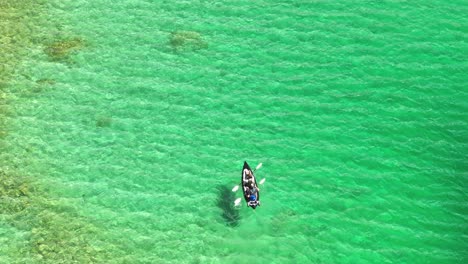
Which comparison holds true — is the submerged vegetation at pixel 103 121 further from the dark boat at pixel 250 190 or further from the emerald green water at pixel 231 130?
the dark boat at pixel 250 190

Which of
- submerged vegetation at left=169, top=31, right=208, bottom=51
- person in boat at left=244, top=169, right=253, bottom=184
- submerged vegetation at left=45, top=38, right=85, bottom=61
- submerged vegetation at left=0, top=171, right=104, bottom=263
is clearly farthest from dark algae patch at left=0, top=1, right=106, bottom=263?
submerged vegetation at left=169, top=31, right=208, bottom=51

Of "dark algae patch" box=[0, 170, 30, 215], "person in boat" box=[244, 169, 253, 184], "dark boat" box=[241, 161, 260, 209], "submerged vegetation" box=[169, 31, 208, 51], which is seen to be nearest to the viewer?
"dark algae patch" box=[0, 170, 30, 215]

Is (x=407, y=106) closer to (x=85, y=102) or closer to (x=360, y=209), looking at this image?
(x=360, y=209)

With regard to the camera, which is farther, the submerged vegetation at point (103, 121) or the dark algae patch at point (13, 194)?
the submerged vegetation at point (103, 121)

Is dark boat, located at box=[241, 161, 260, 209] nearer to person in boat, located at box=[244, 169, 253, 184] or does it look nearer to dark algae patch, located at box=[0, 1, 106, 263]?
person in boat, located at box=[244, 169, 253, 184]

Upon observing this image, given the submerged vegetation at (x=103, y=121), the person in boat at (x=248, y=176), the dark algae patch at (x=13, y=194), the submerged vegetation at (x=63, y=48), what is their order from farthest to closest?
the submerged vegetation at (x=63, y=48), the submerged vegetation at (x=103, y=121), the person in boat at (x=248, y=176), the dark algae patch at (x=13, y=194)

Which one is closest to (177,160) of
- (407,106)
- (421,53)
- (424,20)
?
(407,106)

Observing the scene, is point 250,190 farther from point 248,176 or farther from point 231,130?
point 231,130

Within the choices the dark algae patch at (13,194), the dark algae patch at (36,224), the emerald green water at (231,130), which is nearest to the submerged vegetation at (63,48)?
the emerald green water at (231,130)
